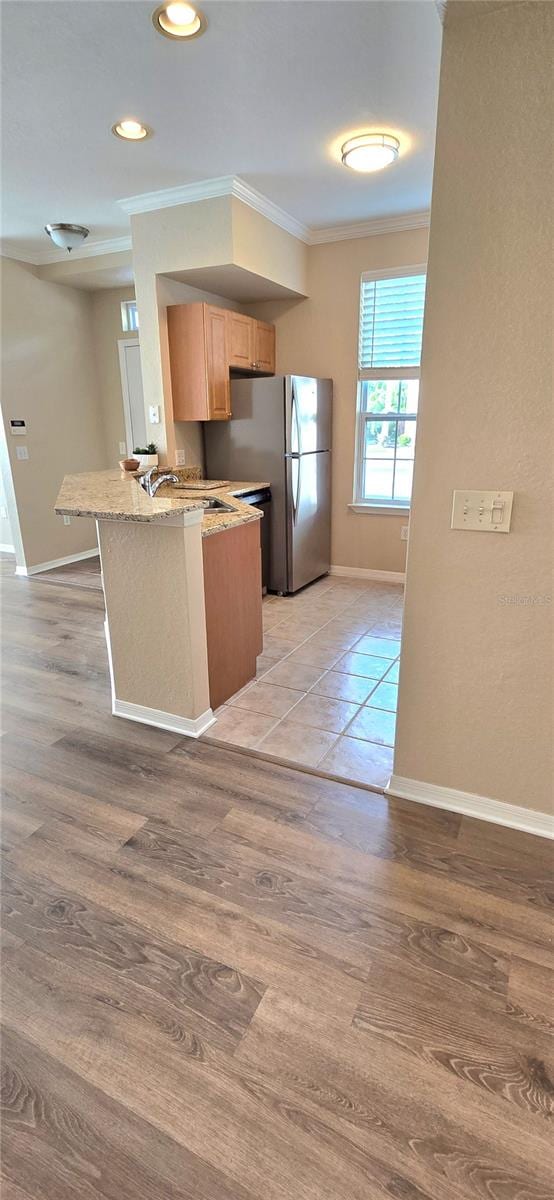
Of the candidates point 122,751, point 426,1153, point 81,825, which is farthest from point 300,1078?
point 122,751

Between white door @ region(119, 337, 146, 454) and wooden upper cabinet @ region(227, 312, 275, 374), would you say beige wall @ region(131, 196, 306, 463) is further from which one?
white door @ region(119, 337, 146, 454)

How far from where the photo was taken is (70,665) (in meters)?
3.21

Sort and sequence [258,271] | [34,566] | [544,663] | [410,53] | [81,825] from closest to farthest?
1. [544,663]
2. [81,825]
3. [410,53]
4. [258,271]
5. [34,566]

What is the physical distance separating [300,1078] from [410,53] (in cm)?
329

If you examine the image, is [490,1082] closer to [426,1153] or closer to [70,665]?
[426,1153]

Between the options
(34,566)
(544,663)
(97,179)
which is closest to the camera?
(544,663)

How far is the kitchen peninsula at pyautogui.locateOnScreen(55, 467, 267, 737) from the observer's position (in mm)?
2227

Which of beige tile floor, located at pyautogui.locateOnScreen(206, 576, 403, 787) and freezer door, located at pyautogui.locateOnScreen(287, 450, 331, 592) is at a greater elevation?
freezer door, located at pyautogui.locateOnScreen(287, 450, 331, 592)

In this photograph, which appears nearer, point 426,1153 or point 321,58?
point 426,1153

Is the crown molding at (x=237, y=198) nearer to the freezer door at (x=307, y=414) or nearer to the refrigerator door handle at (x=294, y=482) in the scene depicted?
the freezer door at (x=307, y=414)

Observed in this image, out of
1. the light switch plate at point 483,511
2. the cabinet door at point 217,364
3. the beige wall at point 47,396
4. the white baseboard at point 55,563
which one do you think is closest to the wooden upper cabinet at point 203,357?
the cabinet door at point 217,364

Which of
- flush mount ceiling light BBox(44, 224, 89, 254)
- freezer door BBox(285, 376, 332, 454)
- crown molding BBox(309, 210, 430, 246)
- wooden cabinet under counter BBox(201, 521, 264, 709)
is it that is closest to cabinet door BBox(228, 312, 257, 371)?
freezer door BBox(285, 376, 332, 454)

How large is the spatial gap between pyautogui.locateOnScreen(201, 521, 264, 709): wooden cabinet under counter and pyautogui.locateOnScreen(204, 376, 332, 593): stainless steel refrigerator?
1.30m

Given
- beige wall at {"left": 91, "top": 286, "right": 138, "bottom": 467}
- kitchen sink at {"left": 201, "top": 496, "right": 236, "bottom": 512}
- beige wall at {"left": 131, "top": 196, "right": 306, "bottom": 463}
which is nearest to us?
kitchen sink at {"left": 201, "top": 496, "right": 236, "bottom": 512}
